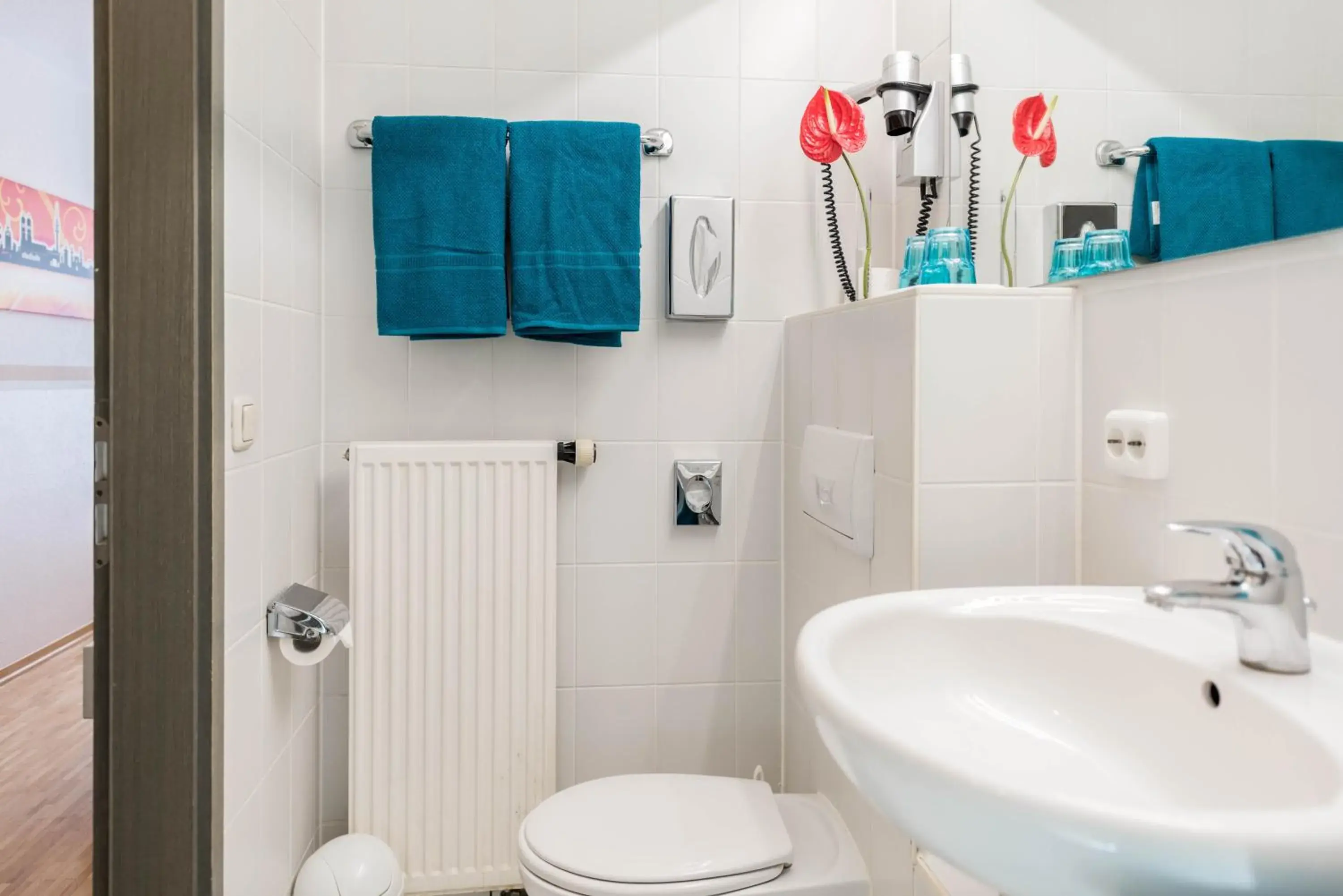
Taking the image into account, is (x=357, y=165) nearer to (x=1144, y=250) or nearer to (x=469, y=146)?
(x=469, y=146)

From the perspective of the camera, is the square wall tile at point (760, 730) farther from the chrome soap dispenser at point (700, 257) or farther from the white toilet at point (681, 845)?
the chrome soap dispenser at point (700, 257)

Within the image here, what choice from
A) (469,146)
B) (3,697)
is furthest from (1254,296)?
(3,697)

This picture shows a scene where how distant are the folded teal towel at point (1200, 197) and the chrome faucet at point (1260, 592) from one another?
330 millimetres

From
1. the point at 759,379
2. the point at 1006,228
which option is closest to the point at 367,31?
the point at 759,379

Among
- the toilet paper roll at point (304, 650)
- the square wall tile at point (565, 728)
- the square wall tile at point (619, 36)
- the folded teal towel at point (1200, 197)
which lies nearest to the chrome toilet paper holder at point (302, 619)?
the toilet paper roll at point (304, 650)

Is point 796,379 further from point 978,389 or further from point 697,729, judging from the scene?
point 697,729

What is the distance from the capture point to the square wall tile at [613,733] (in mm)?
1651

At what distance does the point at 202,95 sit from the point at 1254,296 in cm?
121

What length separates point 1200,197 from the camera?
2.85ft

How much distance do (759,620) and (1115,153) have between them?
1.05 meters

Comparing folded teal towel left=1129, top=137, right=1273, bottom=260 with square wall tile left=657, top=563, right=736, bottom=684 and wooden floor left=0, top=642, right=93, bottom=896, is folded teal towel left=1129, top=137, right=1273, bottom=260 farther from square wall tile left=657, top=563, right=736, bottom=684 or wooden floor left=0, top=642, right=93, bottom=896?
wooden floor left=0, top=642, right=93, bottom=896

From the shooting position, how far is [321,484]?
5.15ft

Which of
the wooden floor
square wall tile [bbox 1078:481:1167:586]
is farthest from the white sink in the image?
the wooden floor

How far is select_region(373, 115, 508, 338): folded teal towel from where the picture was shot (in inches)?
57.3
